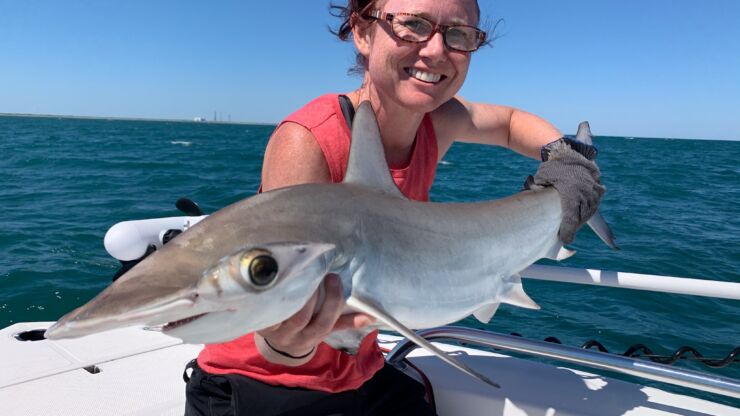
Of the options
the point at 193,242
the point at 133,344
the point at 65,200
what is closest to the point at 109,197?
the point at 65,200

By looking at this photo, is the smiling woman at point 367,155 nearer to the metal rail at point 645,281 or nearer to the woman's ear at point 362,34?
the woman's ear at point 362,34

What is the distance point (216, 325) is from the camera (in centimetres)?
108

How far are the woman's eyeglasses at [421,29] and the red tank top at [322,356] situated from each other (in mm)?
347

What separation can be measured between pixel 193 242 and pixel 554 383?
7.69 feet

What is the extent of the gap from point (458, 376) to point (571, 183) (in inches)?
50.3

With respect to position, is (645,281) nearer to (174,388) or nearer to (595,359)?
(595,359)

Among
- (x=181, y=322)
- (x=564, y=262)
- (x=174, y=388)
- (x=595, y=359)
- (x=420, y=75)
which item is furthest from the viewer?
(x=564, y=262)

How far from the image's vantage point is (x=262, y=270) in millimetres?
1062

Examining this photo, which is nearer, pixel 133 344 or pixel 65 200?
pixel 133 344

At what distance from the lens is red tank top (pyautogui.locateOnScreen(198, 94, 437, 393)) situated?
1.92 m

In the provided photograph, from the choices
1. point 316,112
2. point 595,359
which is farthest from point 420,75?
point 595,359

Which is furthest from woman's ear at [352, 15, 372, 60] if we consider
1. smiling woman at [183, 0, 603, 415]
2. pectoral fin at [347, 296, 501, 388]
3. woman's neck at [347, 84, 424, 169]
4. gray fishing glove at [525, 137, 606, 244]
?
pectoral fin at [347, 296, 501, 388]

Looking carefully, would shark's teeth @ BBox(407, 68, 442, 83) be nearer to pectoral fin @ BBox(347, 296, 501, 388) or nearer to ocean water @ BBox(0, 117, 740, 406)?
pectoral fin @ BBox(347, 296, 501, 388)

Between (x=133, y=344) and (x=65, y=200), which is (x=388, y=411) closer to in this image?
(x=133, y=344)
